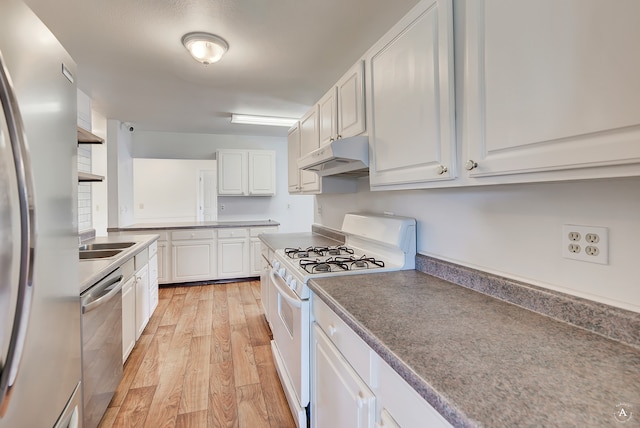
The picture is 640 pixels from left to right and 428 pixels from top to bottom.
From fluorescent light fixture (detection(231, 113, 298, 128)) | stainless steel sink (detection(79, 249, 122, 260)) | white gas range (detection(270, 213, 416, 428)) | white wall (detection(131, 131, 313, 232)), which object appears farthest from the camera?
white wall (detection(131, 131, 313, 232))

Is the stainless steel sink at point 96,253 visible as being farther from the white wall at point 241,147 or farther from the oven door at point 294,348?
the white wall at point 241,147

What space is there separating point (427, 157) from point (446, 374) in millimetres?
764

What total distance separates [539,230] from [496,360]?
0.55 metres

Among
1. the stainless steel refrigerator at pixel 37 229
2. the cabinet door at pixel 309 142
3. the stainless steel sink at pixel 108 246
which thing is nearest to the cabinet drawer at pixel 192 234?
the stainless steel sink at pixel 108 246

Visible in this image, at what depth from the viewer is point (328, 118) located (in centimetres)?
217

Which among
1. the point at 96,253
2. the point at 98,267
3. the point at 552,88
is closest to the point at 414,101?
the point at 552,88

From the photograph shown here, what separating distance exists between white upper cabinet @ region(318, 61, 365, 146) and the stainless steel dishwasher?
1628 mm

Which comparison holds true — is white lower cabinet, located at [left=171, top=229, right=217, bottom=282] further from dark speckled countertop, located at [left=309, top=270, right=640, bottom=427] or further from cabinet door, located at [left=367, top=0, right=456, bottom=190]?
dark speckled countertop, located at [left=309, top=270, right=640, bottom=427]

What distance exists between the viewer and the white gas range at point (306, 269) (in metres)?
1.52

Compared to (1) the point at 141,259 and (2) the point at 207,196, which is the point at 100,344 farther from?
(2) the point at 207,196

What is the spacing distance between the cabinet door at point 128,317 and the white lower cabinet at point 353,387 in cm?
151

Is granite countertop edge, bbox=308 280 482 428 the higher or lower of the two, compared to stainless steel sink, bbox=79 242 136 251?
lower

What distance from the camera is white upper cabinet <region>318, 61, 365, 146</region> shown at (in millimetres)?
1695

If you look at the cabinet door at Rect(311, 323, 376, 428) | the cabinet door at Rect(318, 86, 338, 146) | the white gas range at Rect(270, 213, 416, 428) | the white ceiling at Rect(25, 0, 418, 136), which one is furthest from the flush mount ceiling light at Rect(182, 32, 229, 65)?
the cabinet door at Rect(311, 323, 376, 428)
